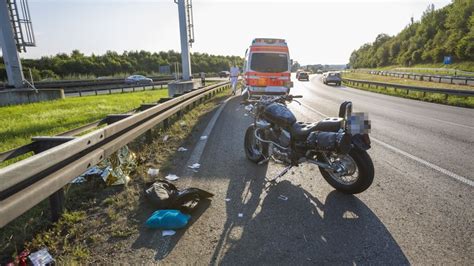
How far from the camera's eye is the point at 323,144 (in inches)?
153

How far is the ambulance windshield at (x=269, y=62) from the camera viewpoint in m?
13.2

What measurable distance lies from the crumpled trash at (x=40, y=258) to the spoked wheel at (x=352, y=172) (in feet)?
11.1

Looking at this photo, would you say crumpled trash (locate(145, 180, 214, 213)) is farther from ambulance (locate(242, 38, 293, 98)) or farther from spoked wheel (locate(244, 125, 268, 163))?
ambulance (locate(242, 38, 293, 98))

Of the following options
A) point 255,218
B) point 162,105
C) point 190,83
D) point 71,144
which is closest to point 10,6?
point 190,83

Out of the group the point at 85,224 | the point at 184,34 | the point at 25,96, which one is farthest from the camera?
the point at 184,34

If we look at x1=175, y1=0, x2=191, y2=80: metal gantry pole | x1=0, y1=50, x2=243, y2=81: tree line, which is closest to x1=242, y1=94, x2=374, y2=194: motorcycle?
x1=175, y1=0, x2=191, y2=80: metal gantry pole

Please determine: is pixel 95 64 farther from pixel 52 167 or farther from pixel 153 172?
pixel 52 167

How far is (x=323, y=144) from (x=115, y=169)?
3.03 m

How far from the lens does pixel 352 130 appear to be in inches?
143

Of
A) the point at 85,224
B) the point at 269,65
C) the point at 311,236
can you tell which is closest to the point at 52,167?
the point at 85,224

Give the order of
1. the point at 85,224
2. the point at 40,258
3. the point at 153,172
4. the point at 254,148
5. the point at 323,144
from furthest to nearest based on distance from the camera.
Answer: the point at 254,148 < the point at 153,172 < the point at 323,144 < the point at 85,224 < the point at 40,258

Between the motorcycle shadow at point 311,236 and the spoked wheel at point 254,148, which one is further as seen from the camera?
the spoked wheel at point 254,148

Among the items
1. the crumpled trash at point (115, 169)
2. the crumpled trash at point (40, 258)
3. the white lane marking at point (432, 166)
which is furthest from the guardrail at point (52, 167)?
the white lane marking at point (432, 166)

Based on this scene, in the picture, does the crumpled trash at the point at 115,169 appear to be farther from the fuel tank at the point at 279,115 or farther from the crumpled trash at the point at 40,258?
the fuel tank at the point at 279,115
